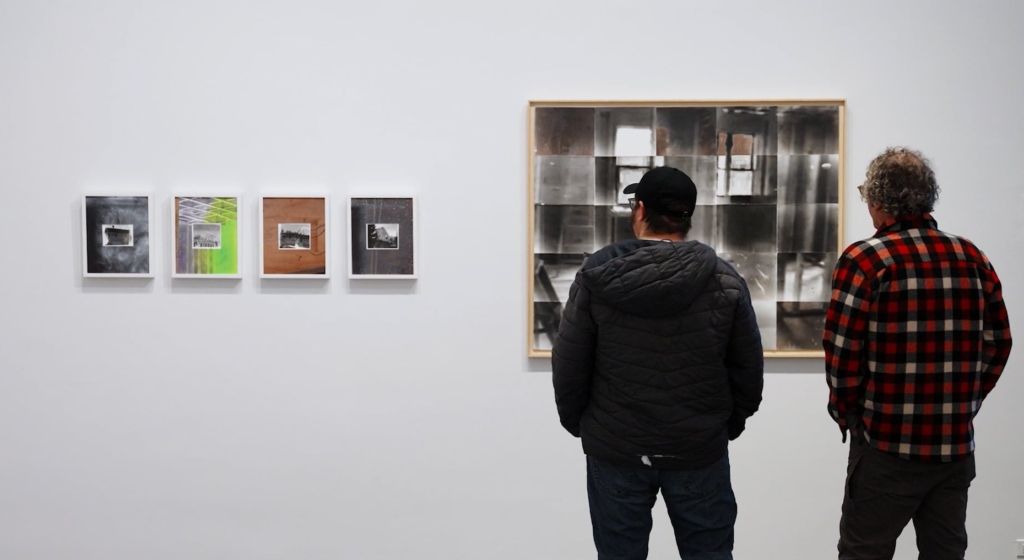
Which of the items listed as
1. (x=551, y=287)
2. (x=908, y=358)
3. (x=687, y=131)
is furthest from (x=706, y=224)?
(x=908, y=358)

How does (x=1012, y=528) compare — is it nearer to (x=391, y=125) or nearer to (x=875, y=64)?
A: (x=875, y=64)

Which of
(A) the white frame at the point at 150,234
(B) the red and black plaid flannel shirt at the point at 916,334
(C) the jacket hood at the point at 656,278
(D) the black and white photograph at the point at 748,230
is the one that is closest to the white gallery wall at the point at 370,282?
(A) the white frame at the point at 150,234

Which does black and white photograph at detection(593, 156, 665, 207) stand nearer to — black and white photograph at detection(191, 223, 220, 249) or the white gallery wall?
the white gallery wall

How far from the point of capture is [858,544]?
6.72 ft

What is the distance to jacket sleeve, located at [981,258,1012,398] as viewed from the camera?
206 cm

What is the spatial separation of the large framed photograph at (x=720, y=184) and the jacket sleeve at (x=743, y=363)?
984 mm

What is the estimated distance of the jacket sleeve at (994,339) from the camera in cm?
206

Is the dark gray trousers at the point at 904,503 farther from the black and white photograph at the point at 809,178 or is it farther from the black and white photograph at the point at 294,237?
the black and white photograph at the point at 294,237

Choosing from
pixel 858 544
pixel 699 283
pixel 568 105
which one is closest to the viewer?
pixel 699 283

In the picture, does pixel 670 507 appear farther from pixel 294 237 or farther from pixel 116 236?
pixel 116 236

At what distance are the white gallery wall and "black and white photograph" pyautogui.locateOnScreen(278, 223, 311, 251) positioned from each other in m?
0.11

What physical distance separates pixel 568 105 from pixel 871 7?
45.9 inches

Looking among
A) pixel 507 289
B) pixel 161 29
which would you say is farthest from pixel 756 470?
pixel 161 29

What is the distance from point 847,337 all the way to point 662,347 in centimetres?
49
